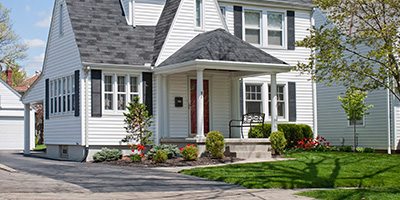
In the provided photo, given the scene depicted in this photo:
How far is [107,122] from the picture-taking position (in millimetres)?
19766

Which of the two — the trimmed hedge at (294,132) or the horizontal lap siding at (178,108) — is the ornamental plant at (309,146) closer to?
the trimmed hedge at (294,132)

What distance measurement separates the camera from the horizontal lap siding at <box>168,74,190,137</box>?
2075 cm

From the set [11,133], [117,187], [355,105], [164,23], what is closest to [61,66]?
[164,23]

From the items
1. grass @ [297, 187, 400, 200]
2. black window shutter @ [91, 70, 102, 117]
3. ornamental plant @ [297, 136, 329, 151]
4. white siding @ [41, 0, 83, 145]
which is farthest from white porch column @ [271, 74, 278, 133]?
grass @ [297, 187, 400, 200]

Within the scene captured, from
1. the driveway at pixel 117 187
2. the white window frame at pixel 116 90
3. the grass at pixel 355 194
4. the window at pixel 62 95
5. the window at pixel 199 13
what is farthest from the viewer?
the window at pixel 199 13

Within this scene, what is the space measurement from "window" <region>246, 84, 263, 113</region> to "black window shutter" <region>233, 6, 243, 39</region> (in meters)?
2.36

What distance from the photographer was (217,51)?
19328 mm

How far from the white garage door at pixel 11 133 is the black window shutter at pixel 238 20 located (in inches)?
702

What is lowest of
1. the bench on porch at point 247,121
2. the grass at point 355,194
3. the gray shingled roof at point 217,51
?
the grass at point 355,194

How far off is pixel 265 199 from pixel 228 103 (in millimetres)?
11573

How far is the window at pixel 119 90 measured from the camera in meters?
19.9

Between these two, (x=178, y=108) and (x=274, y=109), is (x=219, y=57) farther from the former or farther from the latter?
(x=274, y=109)

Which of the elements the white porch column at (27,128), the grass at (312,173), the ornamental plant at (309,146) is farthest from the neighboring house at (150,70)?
the grass at (312,173)

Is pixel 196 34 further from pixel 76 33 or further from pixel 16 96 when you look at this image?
pixel 16 96
